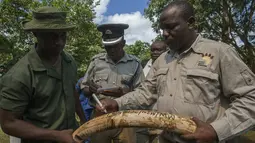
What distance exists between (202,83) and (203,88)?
0.12 ft

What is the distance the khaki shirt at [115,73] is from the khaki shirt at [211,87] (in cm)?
183

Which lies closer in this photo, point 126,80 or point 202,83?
point 202,83

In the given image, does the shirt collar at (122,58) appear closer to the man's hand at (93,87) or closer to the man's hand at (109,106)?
the man's hand at (93,87)

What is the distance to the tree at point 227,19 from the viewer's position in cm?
1120

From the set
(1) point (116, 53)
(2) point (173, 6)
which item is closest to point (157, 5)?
(1) point (116, 53)

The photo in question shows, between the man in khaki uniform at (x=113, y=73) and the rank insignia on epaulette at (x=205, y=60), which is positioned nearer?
the rank insignia on epaulette at (x=205, y=60)

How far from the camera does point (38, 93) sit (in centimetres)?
230

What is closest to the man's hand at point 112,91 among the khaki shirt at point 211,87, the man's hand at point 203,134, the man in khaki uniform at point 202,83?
the man in khaki uniform at point 202,83

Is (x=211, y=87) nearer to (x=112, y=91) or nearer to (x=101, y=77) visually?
(x=112, y=91)

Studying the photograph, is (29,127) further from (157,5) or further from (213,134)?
(157,5)

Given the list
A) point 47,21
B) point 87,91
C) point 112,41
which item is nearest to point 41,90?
point 47,21

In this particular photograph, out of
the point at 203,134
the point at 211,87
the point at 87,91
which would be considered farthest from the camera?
the point at 87,91

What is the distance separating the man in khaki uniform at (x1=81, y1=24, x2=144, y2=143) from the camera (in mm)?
4168

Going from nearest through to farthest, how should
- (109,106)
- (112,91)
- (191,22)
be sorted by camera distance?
1. (191,22)
2. (109,106)
3. (112,91)
